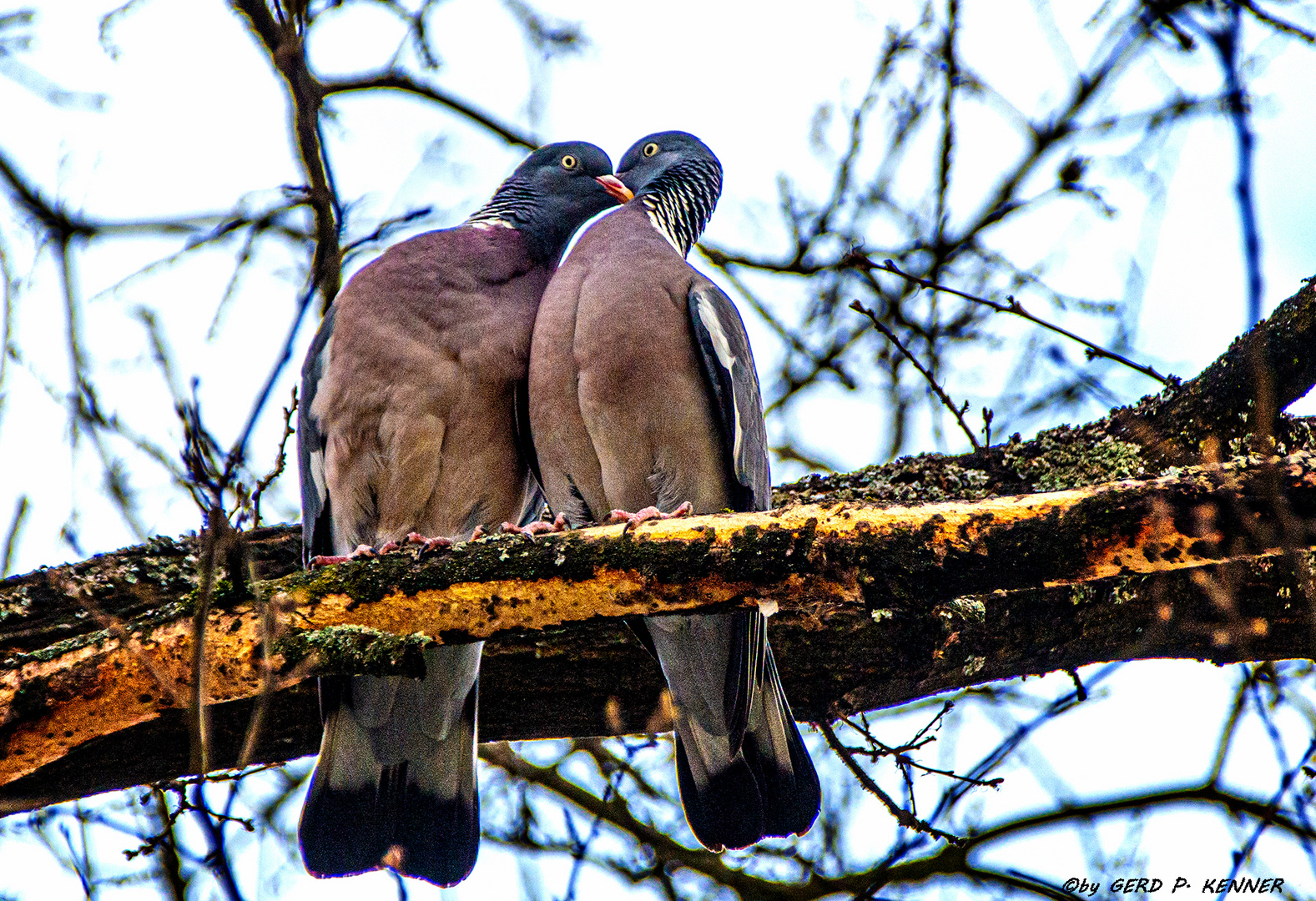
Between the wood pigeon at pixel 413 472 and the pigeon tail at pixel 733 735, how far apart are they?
64cm

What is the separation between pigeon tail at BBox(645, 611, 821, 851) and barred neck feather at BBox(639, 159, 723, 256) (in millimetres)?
1779

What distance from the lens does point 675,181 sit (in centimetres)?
484

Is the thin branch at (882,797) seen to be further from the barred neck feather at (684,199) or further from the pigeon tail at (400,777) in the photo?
the barred neck feather at (684,199)

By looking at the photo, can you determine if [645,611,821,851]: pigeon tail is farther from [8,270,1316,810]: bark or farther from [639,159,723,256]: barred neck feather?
[639,159,723,256]: barred neck feather

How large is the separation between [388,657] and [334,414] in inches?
56.3

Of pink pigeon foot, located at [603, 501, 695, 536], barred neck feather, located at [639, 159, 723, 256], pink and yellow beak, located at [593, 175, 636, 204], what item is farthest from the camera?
pink and yellow beak, located at [593, 175, 636, 204]

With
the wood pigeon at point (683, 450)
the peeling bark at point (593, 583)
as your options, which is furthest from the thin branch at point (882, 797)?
the peeling bark at point (593, 583)

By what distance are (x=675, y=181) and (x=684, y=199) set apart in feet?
0.32

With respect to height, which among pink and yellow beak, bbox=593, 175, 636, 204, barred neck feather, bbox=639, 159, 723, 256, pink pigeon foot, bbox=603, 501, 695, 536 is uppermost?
pink and yellow beak, bbox=593, 175, 636, 204

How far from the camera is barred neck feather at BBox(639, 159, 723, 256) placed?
15.3 ft

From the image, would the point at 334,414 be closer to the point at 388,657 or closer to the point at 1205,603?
the point at 388,657

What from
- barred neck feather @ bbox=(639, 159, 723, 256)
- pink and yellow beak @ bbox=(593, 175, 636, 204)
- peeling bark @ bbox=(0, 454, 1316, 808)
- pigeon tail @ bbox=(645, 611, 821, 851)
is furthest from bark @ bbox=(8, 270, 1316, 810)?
pink and yellow beak @ bbox=(593, 175, 636, 204)

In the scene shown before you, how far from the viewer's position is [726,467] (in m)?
3.90

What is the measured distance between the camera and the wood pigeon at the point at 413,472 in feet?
11.3
